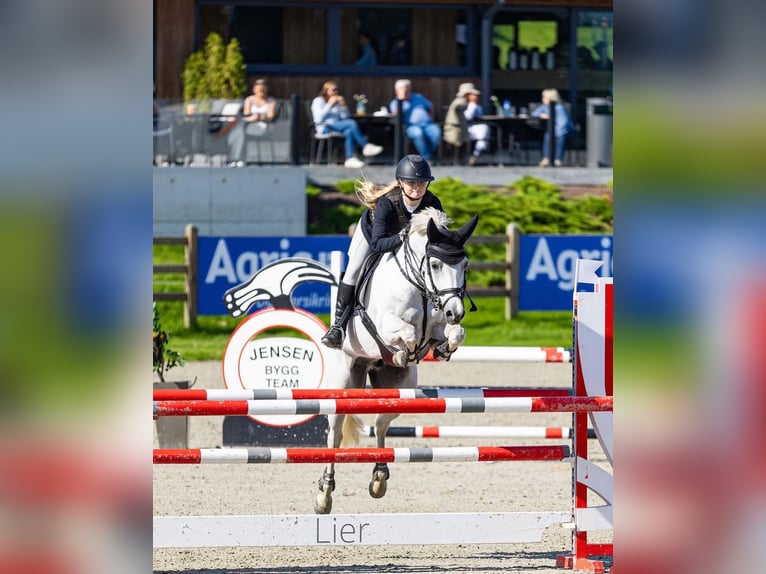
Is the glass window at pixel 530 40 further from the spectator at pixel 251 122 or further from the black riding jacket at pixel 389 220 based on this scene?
the black riding jacket at pixel 389 220

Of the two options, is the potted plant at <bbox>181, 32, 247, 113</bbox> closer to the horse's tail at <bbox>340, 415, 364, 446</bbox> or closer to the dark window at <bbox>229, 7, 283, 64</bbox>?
the dark window at <bbox>229, 7, 283, 64</bbox>

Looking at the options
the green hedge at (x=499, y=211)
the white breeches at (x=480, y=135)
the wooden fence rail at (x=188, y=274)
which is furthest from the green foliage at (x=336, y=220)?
the wooden fence rail at (x=188, y=274)

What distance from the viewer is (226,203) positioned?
15797mm

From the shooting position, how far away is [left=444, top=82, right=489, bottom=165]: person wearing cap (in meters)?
17.0

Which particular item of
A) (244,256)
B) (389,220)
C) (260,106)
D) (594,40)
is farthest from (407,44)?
(389,220)

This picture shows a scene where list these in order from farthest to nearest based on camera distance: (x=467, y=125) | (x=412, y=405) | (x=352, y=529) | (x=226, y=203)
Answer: (x=467, y=125) < (x=226, y=203) < (x=352, y=529) < (x=412, y=405)

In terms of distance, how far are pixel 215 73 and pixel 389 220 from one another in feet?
39.1

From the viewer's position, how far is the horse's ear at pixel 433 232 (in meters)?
5.67

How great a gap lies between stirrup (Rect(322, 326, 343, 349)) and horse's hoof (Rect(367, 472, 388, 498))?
70cm

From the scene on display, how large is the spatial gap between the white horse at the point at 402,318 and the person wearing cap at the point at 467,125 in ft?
35.8

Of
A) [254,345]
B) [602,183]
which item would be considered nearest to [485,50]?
[602,183]

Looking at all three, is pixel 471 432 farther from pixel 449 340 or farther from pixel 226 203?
pixel 226 203
